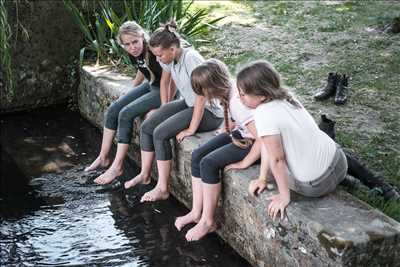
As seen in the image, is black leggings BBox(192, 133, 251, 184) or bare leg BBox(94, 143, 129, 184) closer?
black leggings BBox(192, 133, 251, 184)

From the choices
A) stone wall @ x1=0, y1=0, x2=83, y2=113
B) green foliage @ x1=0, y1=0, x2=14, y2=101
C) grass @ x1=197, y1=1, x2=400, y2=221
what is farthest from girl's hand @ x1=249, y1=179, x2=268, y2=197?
stone wall @ x1=0, y1=0, x2=83, y2=113

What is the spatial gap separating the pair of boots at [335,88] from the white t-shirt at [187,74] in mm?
1108

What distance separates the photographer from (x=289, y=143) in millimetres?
2984

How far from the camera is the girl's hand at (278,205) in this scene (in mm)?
3023

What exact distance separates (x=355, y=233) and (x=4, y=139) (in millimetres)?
3926

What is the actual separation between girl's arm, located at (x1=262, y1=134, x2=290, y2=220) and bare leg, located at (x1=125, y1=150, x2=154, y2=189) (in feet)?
5.13

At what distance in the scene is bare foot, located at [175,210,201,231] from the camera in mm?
3831

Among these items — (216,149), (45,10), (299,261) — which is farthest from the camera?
(45,10)

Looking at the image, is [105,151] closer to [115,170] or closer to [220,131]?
[115,170]

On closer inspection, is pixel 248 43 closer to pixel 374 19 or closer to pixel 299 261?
pixel 374 19

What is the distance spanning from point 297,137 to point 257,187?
0.42m

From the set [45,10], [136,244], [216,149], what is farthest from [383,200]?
[45,10]

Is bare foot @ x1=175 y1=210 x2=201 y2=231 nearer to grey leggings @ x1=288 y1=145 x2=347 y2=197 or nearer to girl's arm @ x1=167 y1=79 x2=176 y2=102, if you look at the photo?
grey leggings @ x1=288 y1=145 x2=347 y2=197

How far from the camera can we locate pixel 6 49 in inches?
227
